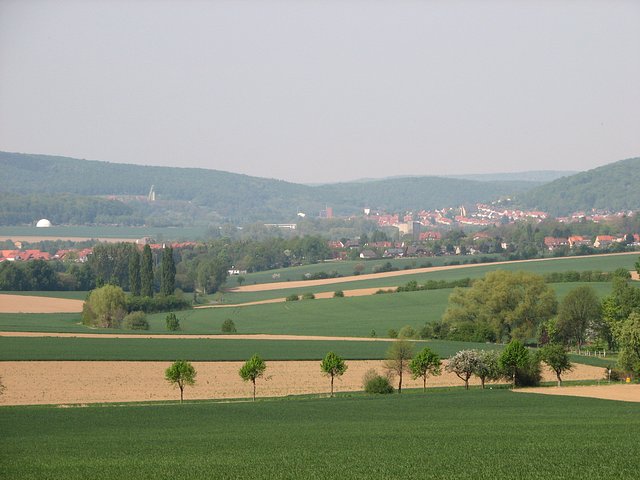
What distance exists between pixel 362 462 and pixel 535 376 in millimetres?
30318

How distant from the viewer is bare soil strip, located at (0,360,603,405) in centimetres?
5166

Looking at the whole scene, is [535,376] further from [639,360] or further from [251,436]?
[251,436]

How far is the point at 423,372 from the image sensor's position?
184 feet

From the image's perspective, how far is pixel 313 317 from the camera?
92750 mm

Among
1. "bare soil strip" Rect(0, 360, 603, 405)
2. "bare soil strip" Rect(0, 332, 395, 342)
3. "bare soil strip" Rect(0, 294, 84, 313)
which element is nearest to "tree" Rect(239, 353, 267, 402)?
"bare soil strip" Rect(0, 360, 603, 405)

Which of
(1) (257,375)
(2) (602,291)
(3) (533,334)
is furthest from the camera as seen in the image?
(2) (602,291)

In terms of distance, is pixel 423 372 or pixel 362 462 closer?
pixel 362 462

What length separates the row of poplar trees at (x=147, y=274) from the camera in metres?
103

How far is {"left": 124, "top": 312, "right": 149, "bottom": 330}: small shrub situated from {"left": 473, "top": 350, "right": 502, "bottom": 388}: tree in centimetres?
3634

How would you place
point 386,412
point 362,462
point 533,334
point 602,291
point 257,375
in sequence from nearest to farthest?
point 362,462 → point 386,412 → point 257,375 → point 533,334 → point 602,291

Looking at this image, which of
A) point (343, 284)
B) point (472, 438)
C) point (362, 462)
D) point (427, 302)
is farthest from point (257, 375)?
point (343, 284)

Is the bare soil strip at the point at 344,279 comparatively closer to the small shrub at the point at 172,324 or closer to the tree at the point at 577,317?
the small shrub at the point at 172,324

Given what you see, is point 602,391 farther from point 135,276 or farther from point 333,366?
point 135,276

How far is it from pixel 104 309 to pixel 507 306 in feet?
112
